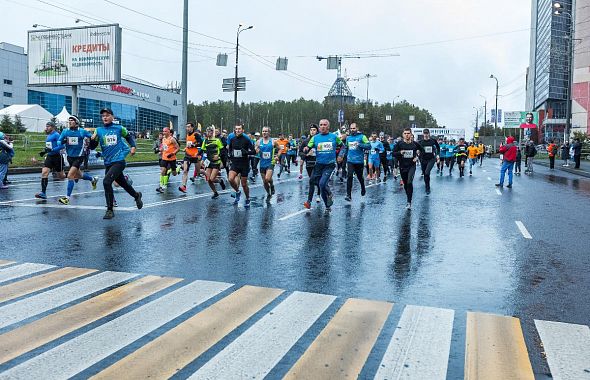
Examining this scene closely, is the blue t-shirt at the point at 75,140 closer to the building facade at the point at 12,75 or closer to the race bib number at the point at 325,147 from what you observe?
the race bib number at the point at 325,147

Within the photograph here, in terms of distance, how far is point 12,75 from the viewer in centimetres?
6994

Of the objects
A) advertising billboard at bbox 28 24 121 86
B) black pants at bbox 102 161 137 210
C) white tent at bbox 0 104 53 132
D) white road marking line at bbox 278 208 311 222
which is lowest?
white road marking line at bbox 278 208 311 222

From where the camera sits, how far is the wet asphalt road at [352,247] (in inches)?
228

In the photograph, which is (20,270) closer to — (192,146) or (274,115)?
(192,146)

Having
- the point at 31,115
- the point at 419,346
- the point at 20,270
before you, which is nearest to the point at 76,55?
the point at 31,115

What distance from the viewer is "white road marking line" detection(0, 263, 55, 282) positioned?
6.20m

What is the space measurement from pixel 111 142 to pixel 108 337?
722 centimetres

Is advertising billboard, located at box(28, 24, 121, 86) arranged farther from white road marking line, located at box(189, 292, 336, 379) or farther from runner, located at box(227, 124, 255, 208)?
white road marking line, located at box(189, 292, 336, 379)

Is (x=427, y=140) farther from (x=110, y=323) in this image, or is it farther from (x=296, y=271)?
(x=110, y=323)

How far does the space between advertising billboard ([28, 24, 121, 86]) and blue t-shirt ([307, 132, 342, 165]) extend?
96.2ft

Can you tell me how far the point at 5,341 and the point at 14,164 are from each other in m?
23.3

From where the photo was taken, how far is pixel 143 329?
4516mm

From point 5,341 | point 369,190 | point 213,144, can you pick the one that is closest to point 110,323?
point 5,341

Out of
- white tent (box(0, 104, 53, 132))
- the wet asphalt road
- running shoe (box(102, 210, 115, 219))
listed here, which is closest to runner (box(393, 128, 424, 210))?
the wet asphalt road
